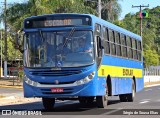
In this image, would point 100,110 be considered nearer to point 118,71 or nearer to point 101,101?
point 101,101

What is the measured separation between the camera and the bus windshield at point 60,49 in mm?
17562

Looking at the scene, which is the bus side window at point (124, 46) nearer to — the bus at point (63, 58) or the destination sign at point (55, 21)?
the bus at point (63, 58)

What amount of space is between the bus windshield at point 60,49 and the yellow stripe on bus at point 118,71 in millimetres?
1189

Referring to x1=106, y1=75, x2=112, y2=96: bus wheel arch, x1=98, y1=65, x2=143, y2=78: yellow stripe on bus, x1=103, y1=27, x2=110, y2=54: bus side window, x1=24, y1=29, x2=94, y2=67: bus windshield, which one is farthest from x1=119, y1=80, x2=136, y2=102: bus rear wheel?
x1=24, y1=29, x2=94, y2=67: bus windshield

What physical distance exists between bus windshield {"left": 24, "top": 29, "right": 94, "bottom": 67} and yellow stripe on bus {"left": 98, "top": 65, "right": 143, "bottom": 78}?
46.8 inches

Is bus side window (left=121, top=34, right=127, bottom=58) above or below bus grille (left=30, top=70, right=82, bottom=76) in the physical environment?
above

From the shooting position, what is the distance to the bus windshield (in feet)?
57.6

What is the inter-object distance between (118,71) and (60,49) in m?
5.05

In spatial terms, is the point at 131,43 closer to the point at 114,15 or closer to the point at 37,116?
the point at 37,116

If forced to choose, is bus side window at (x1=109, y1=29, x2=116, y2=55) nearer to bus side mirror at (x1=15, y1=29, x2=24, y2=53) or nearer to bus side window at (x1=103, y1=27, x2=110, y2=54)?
bus side window at (x1=103, y1=27, x2=110, y2=54)

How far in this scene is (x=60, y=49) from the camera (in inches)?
698

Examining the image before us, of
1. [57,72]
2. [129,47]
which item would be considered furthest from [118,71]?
[57,72]

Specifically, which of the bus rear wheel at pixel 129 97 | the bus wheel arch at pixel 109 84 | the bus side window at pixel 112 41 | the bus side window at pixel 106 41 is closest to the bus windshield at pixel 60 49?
the bus side window at pixel 106 41

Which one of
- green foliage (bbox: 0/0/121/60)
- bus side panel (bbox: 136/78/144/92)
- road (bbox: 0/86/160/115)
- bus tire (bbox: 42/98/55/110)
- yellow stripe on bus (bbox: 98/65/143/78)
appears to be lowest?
road (bbox: 0/86/160/115)
